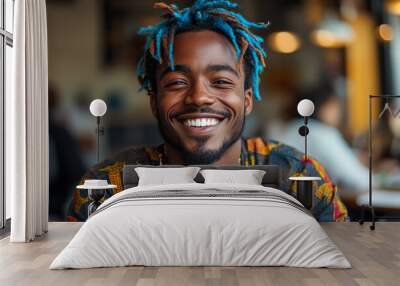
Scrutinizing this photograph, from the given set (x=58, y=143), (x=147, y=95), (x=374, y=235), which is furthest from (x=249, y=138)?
(x=58, y=143)

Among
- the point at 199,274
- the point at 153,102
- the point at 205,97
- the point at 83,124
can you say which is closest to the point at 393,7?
the point at 205,97

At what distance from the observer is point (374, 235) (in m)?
6.30

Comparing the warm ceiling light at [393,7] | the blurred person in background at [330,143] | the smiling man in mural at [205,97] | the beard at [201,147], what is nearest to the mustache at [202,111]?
the smiling man in mural at [205,97]

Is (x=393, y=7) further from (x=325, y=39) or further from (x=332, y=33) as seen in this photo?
(x=325, y=39)

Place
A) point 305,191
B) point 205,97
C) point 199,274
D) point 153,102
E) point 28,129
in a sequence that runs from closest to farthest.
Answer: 1. point 199,274
2. point 28,129
3. point 305,191
4. point 205,97
5. point 153,102

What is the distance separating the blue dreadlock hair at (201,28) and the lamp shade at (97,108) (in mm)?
577

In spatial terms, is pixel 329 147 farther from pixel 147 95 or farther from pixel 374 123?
pixel 147 95

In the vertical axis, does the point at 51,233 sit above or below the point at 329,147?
below

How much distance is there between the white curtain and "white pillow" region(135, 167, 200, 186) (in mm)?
1106

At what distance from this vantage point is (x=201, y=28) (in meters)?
7.19

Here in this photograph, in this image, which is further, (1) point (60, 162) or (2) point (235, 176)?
(1) point (60, 162)

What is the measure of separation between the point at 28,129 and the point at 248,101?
276cm

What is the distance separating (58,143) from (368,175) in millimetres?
3942

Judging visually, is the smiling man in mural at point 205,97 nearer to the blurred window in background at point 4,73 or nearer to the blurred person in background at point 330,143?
the blurred person in background at point 330,143
